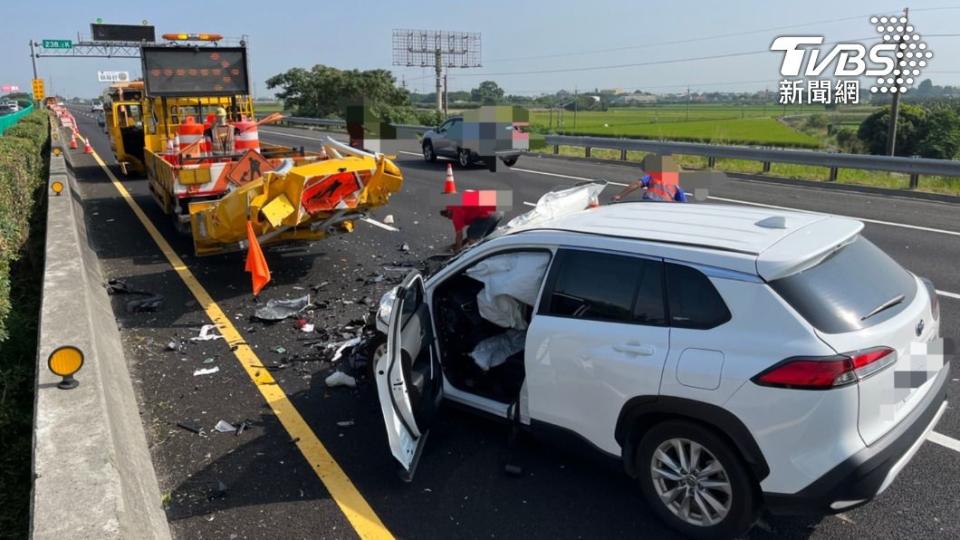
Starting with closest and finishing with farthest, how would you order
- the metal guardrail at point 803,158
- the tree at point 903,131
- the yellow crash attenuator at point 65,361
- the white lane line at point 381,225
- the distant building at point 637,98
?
the yellow crash attenuator at point 65,361 → the white lane line at point 381,225 → the metal guardrail at point 803,158 → the tree at point 903,131 → the distant building at point 637,98

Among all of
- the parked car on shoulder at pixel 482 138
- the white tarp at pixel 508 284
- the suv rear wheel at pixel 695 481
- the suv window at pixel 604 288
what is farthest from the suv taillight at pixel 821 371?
the parked car on shoulder at pixel 482 138

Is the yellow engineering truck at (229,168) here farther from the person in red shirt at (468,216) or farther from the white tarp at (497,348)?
the white tarp at (497,348)

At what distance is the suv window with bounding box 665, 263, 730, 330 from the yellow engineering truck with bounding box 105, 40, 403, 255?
4.89m

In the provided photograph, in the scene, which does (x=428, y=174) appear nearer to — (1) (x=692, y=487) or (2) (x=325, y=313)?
(2) (x=325, y=313)

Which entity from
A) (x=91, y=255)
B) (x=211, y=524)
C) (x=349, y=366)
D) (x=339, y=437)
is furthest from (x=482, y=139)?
(x=211, y=524)

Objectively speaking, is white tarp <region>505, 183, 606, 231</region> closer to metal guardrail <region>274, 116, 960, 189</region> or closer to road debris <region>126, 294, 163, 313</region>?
road debris <region>126, 294, 163, 313</region>

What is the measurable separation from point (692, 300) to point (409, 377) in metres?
1.72

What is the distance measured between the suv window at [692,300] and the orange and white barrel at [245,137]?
9.05 meters

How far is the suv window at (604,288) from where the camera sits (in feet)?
11.2

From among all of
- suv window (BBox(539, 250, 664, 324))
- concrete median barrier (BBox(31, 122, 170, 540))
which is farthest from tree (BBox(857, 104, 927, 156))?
concrete median barrier (BBox(31, 122, 170, 540))

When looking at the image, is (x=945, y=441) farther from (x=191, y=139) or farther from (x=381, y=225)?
(x=191, y=139)

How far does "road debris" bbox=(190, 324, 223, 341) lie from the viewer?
21.3 ft

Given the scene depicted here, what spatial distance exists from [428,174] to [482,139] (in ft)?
13.9

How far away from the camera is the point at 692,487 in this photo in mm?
3367
